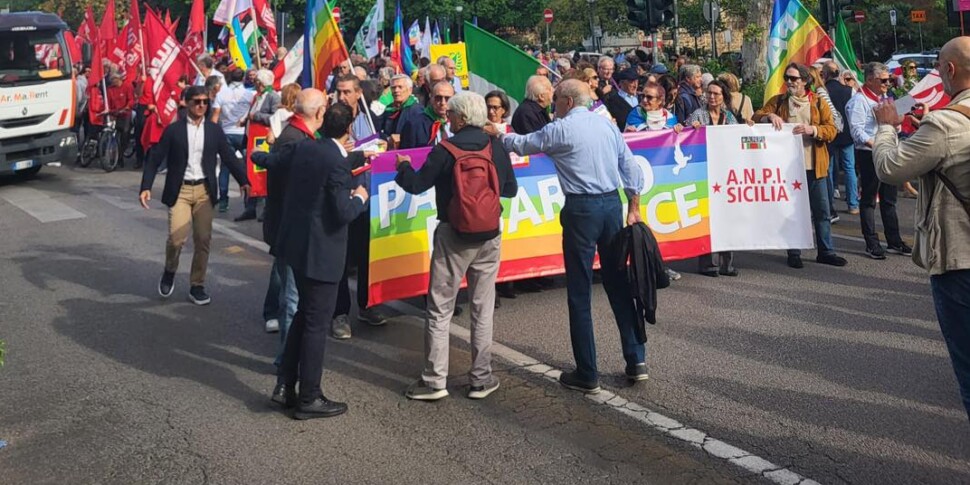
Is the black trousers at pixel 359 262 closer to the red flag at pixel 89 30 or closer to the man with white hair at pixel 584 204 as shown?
the man with white hair at pixel 584 204

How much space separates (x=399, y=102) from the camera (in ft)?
30.4

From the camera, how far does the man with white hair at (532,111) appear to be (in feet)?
28.3

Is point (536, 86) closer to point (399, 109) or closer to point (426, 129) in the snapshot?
point (426, 129)

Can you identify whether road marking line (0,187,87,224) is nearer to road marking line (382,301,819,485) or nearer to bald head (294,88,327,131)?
bald head (294,88,327,131)

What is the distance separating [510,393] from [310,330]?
1268 mm

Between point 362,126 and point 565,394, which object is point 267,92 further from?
point 565,394

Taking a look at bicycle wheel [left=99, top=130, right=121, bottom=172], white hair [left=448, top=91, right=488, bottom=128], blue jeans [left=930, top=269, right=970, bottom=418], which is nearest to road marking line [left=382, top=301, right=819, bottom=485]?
blue jeans [left=930, top=269, right=970, bottom=418]

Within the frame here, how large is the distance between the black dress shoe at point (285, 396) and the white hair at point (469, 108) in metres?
1.81

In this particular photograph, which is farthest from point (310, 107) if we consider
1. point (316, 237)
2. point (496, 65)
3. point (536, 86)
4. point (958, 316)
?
point (958, 316)

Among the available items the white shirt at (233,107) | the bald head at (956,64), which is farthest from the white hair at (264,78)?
the bald head at (956,64)

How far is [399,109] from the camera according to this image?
934 centimetres

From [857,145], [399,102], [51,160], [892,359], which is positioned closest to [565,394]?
[892,359]

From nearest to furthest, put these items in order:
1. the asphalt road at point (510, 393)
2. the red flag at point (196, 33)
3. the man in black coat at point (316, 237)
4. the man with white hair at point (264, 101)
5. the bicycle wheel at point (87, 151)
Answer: the asphalt road at point (510, 393) < the man in black coat at point (316, 237) < the man with white hair at point (264, 101) < the red flag at point (196, 33) < the bicycle wheel at point (87, 151)

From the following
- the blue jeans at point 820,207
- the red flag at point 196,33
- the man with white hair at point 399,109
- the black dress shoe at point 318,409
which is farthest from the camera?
the red flag at point 196,33
